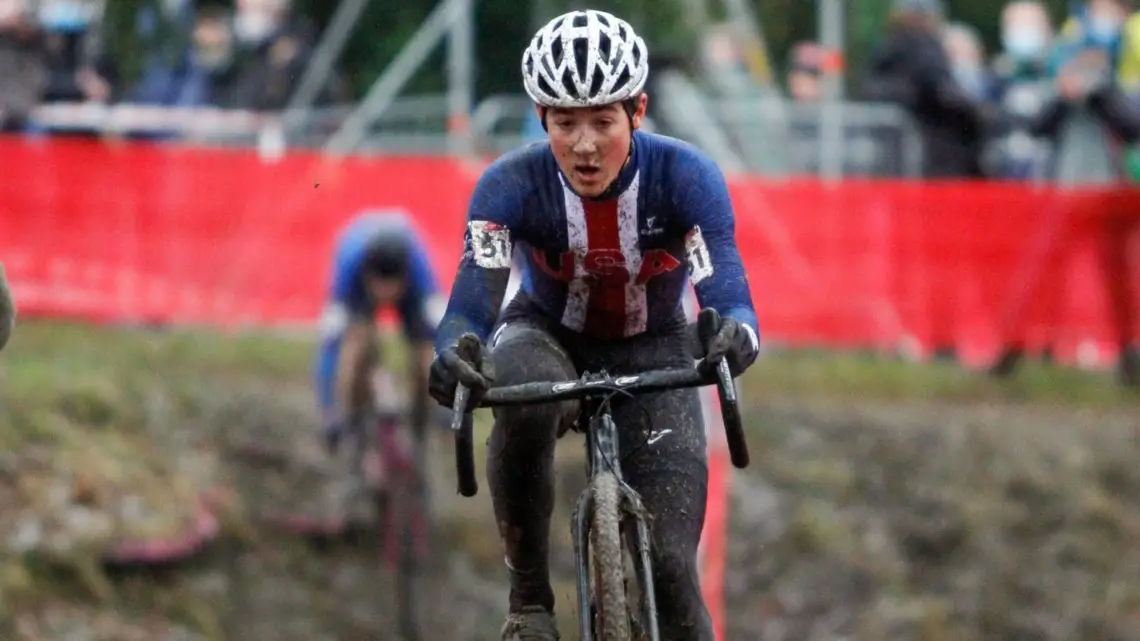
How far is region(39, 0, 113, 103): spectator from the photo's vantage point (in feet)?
59.7

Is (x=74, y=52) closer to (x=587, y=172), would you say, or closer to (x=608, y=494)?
(x=587, y=172)

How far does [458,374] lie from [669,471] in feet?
3.73

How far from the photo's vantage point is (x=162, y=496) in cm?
1507

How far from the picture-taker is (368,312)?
46.5ft

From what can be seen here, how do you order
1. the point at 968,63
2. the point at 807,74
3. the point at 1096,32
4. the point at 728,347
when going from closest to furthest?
the point at 728,347
the point at 1096,32
the point at 968,63
the point at 807,74

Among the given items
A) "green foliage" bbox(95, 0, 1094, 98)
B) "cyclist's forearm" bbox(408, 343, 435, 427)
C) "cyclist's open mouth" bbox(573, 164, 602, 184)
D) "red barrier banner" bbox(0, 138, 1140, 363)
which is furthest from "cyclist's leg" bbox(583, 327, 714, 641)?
"red barrier banner" bbox(0, 138, 1140, 363)

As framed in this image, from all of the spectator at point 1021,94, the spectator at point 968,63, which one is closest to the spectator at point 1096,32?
the spectator at point 1021,94

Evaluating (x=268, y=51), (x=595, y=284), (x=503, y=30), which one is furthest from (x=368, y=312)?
(x=595, y=284)

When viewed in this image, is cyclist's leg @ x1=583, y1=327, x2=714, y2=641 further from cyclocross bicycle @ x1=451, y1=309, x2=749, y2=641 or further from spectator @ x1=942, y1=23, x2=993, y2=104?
spectator @ x1=942, y1=23, x2=993, y2=104

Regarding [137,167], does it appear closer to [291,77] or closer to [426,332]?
[291,77]

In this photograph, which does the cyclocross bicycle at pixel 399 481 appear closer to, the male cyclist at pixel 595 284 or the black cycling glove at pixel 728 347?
the male cyclist at pixel 595 284

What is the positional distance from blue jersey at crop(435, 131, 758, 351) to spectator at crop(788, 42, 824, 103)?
36.3ft

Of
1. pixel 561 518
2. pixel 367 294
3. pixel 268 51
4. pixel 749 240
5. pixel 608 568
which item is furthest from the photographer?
pixel 268 51

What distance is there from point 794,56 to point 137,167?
19.9ft
